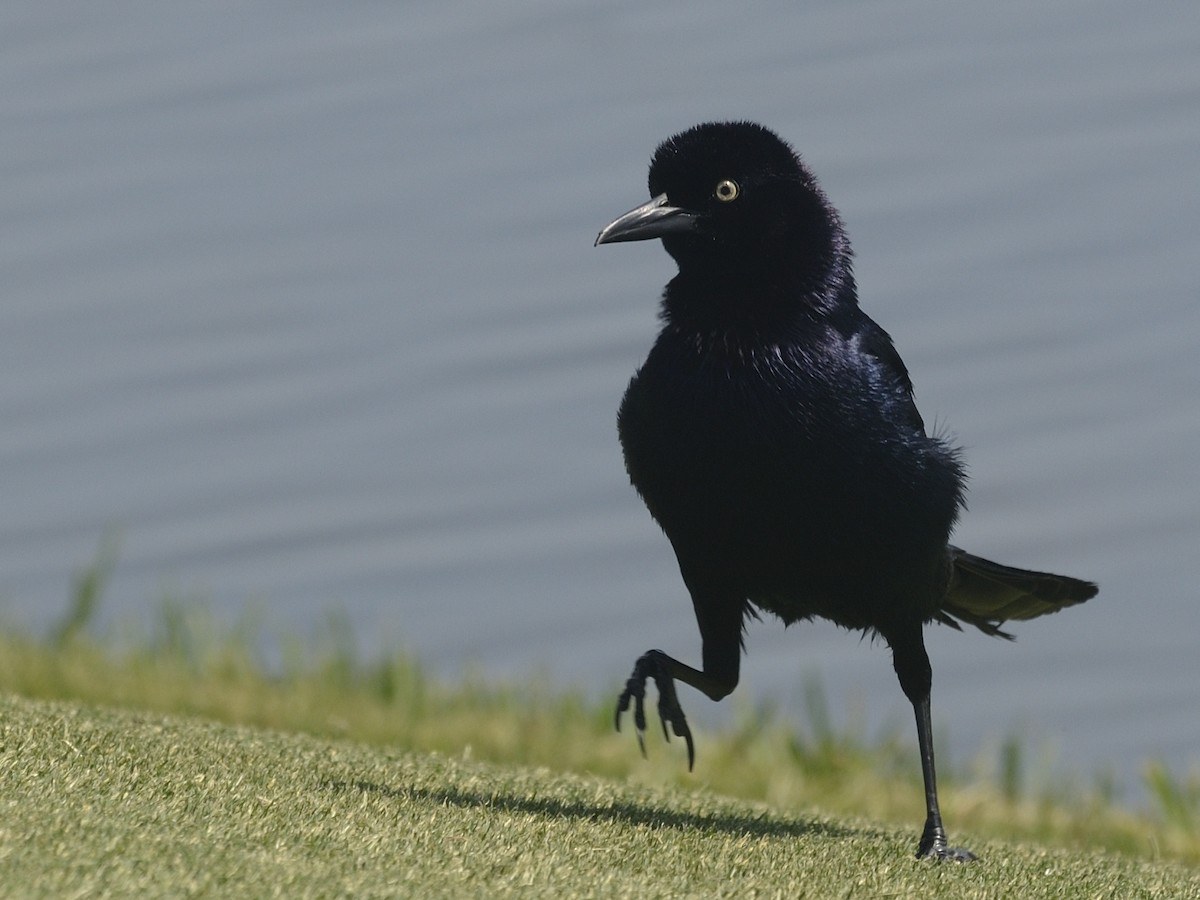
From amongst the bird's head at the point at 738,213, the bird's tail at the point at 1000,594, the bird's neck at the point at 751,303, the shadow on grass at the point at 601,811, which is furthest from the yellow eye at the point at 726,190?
the shadow on grass at the point at 601,811

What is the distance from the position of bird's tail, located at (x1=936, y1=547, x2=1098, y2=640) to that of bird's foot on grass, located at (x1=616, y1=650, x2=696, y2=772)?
1.04 m

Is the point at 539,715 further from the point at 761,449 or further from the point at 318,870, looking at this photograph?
the point at 318,870

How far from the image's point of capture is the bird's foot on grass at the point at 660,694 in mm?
5594

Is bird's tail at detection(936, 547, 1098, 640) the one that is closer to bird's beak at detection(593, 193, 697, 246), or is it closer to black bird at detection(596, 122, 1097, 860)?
black bird at detection(596, 122, 1097, 860)

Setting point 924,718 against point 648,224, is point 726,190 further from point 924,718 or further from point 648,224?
point 924,718

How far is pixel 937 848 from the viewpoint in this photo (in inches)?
218

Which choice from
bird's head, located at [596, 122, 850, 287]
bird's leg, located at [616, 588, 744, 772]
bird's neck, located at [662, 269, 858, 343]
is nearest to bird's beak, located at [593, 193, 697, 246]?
bird's head, located at [596, 122, 850, 287]

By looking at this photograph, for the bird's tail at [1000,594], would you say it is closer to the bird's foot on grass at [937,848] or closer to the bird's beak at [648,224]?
the bird's foot on grass at [937,848]

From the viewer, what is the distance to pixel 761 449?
5.33m

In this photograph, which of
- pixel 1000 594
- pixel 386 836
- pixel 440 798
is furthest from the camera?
pixel 1000 594

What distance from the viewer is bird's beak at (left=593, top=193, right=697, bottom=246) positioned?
19.0ft

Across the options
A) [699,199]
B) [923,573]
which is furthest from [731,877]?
[699,199]

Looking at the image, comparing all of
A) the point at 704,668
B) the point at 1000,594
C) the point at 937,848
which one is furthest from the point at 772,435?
the point at 1000,594

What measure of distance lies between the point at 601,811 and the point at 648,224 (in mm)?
1753
